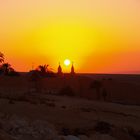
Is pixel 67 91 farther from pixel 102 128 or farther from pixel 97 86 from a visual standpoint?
pixel 102 128

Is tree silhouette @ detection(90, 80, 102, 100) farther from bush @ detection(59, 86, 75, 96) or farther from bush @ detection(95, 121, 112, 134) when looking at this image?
bush @ detection(95, 121, 112, 134)

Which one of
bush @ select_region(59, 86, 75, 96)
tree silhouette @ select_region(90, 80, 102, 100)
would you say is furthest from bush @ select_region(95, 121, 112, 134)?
tree silhouette @ select_region(90, 80, 102, 100)

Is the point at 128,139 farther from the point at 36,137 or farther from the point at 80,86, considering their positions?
the point at 80,86

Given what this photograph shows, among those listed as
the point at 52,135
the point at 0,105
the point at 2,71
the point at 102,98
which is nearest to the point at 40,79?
the point at 2,71

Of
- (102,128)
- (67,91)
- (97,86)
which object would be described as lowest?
(102,128)

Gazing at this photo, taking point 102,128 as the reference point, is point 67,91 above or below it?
above

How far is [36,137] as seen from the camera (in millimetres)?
16219

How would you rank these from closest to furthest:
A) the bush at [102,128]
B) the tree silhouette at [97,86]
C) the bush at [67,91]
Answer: the bush at [102,128] → the bush at [67,91] → the tree silhouette at [97,86]

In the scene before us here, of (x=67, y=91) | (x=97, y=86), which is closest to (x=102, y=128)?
(x=67, y=91)

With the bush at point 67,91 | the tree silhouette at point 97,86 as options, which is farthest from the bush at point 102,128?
the tree silhouette at point 97,86

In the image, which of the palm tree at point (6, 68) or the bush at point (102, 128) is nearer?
the bush at point (102, 128)

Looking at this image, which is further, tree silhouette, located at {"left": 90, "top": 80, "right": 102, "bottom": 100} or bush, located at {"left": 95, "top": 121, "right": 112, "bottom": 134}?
tree silhouette, located at {"left": 90, "top": 80, "right": 102, "bottom": 100}

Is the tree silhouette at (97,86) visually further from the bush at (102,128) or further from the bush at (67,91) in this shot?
the bush at (102,128)

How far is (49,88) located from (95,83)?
1090cm
